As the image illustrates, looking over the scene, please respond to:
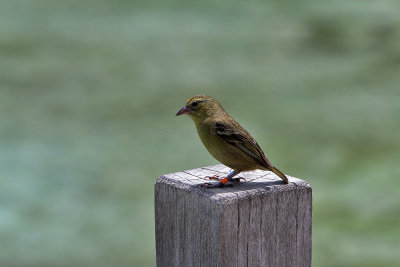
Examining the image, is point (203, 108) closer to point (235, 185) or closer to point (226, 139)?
point (226, 139)

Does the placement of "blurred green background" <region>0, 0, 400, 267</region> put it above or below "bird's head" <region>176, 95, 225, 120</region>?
above

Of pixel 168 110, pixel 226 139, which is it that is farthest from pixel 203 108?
pixel 168 110

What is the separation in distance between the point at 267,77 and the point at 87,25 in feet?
5.78

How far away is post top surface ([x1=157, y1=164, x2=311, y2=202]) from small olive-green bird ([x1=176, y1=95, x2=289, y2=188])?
0.12 feet

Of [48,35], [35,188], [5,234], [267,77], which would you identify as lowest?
[5,234]

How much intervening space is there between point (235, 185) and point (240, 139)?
1.01 feet

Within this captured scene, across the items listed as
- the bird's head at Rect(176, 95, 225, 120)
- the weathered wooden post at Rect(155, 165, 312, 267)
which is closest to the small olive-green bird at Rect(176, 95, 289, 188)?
the bird's head at Rect(176, 95, 225, 120)

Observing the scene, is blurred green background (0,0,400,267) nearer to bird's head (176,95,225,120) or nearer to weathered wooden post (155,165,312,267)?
bird's head (176,95,225,120)

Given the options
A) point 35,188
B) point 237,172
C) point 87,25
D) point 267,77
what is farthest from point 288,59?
point 237,172

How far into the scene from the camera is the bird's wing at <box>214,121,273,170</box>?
2.30 metres

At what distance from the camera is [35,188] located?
5.12 metres

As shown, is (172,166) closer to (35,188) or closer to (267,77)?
(35,188)

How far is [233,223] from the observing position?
73.9 inches

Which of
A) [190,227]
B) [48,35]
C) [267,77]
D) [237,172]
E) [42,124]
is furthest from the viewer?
[48,35]
